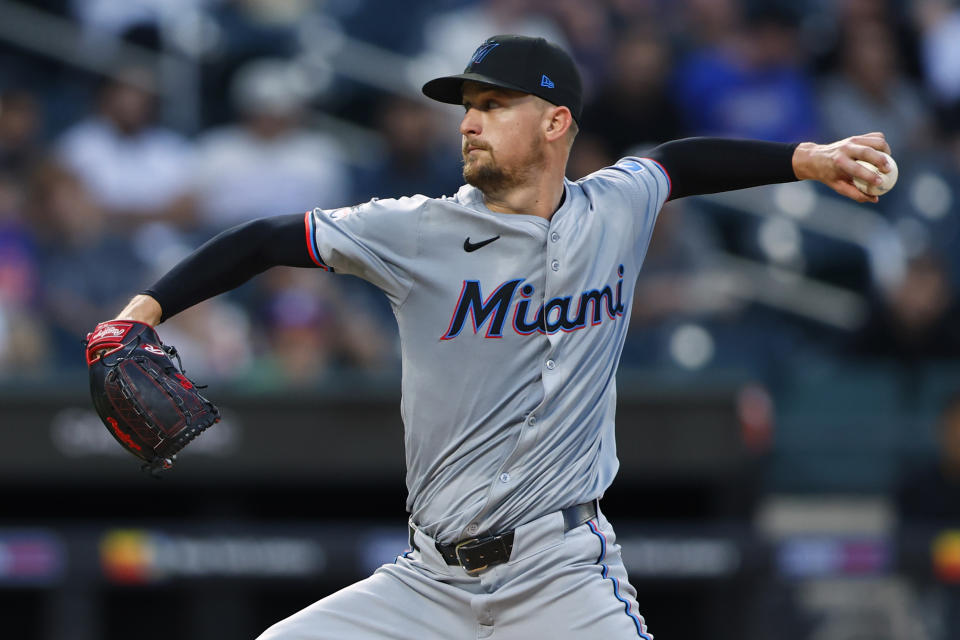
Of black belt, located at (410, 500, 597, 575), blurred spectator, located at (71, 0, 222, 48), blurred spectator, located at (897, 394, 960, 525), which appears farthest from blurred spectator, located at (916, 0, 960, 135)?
black belt, located at (410, 500, 597, 575)

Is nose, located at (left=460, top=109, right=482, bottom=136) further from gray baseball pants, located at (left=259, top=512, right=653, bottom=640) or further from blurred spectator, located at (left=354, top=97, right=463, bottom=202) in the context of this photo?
blurred spectator, located at (left=354, top=97, right=463, bottom=202)

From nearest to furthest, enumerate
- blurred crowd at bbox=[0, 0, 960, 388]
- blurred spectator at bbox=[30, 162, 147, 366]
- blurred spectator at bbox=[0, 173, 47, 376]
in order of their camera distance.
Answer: blurred spectator at bbox=[0, 173, 47, 376], blurred spectator at bbox=[30, 162, 147, 366], blurred crowd at bbox=[0, 0, 960, 388]

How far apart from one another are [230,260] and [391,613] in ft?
3.02

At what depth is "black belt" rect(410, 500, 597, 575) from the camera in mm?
3404

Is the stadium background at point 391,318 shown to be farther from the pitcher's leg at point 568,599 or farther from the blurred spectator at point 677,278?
the pitcher's leg at point 568,599

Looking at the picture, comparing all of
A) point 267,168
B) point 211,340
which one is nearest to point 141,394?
point 211,340

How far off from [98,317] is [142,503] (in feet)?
3.41

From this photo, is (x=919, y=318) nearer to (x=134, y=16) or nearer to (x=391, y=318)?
(x=391, y=318)

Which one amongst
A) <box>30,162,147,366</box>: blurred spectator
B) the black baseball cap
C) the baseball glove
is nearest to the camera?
the baseball glove

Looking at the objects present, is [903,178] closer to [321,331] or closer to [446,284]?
[321,331]

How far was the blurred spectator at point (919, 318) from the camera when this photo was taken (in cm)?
749

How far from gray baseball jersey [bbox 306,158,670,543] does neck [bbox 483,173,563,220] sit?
0.15 ft

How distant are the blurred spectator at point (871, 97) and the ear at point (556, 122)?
577cm

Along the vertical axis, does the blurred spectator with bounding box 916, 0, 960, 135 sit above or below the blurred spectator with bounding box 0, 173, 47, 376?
above
